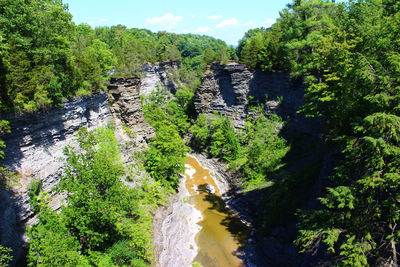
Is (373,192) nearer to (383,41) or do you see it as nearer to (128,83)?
(383,41)

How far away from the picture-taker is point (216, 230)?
24.4m

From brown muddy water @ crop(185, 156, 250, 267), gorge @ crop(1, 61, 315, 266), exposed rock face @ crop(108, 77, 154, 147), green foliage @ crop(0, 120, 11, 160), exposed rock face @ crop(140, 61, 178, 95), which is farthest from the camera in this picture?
exposed rock face @ crop(140, 61, 178, 95)

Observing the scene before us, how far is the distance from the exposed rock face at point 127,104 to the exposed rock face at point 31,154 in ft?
30.4

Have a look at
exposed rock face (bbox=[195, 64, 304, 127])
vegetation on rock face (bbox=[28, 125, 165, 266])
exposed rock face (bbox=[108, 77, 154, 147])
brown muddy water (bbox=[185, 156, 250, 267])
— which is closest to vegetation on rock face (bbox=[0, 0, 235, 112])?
vegetation on rock face (bbox=[28, 125, 165, 266])

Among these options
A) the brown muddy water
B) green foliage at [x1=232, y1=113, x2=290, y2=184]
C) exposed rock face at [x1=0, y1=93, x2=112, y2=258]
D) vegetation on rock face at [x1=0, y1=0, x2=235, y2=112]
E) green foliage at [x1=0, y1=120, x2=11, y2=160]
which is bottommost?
the brown muddy water

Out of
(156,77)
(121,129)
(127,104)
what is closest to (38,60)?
(121,129)

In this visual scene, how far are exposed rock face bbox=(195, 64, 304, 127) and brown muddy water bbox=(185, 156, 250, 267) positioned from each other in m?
14.6

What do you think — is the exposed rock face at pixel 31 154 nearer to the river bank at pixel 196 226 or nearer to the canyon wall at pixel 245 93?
the river bank at pixel 196 226

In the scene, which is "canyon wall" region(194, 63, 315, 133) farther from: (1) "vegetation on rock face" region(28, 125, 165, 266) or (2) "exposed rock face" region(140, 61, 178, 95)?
(1) "vegetation on rock face" region(28, 125, 165, 266)

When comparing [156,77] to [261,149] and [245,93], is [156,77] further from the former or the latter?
[261,149]

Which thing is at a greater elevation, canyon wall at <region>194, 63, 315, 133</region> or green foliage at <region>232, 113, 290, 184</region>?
canyon wall at <region>194, 63, 315, 133</region>

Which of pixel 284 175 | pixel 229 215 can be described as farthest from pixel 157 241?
pixel 284 175

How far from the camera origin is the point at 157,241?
1962 centimetres

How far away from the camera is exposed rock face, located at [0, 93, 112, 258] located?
1327cm
